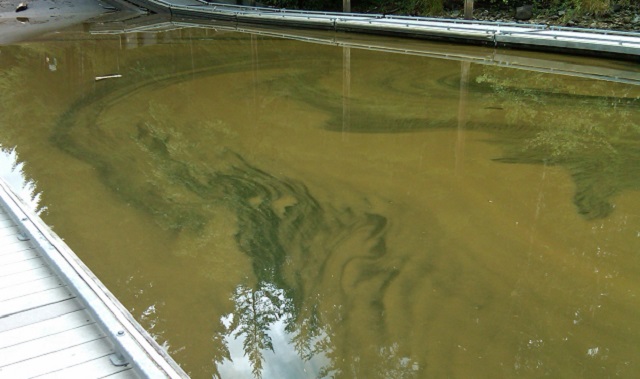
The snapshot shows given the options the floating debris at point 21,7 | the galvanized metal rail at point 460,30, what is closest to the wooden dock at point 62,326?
the galvanized metal rail at point 460,30

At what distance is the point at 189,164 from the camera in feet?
19.0

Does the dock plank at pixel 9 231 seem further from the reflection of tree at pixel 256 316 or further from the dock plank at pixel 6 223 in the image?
the reflection of tree at pixel 256 316

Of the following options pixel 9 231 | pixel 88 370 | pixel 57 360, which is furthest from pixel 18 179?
pixel 88 370

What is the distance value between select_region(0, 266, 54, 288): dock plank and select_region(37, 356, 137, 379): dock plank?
820 mm

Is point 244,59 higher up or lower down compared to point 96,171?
higher up

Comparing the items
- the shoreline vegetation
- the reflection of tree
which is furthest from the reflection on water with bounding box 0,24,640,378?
the shoreline vegetation

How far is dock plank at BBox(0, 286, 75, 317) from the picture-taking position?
104 inches

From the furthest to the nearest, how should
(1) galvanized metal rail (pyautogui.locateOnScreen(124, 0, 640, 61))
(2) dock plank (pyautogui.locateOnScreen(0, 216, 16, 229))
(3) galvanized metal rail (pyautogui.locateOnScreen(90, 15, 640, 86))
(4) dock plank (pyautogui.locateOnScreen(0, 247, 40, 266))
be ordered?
(1) galvanized metal rail (pyautogui.locateOnScreen(124, 0, 640, 61))
(3) galvanized metal rail (pyautogui.locateOnScreen(90, 15, 640, 86))
(2) dock plank (pyautogui.locateOnScreen(0, 216, 16, 229))
(4) dock plank (pyautogui.locateOnScreen(0, 247, 40, 266))

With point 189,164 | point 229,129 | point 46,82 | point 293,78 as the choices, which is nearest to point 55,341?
point 189,164

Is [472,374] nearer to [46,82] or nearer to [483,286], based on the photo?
[483,286]

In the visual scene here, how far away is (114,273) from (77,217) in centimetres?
109

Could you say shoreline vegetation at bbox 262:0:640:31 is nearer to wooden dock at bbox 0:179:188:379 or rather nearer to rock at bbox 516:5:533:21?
rock at bbox 516:5:533:21

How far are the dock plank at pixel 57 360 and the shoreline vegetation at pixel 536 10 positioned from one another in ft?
37.0

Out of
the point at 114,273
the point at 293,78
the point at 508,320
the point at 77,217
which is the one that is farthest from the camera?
the point at 293,78
